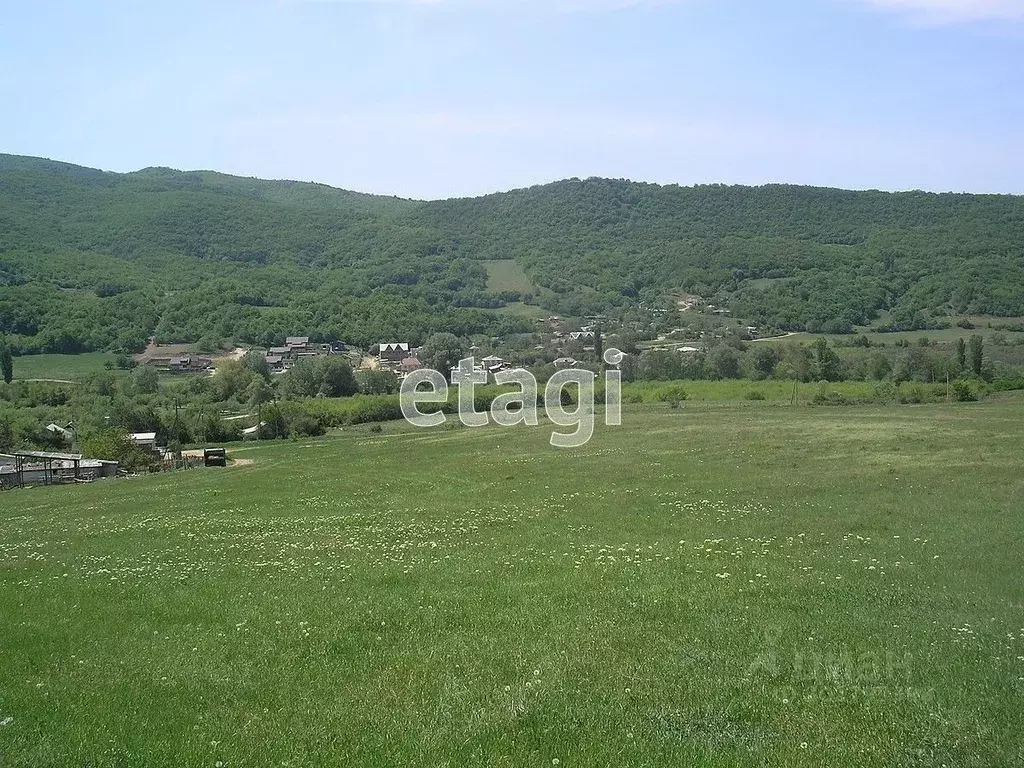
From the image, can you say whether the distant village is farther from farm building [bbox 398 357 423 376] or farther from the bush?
the bush

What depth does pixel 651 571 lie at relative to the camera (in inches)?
683

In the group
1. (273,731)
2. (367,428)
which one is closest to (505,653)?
(273,731)

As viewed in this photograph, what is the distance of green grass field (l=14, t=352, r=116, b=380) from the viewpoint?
122688 millimetres

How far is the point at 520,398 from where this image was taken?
101m

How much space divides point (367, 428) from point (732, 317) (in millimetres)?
104307

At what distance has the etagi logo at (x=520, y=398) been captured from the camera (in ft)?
268

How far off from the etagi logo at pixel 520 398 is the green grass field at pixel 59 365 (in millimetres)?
48193

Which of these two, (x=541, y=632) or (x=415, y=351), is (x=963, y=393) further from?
(x=415, y=351)

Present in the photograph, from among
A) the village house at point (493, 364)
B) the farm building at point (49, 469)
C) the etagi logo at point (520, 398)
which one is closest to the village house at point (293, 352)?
the village house at point (493, 364)

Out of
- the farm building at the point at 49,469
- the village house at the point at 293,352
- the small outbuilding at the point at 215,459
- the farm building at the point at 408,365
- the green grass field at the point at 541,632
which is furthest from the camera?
the village house at the point at 293,352

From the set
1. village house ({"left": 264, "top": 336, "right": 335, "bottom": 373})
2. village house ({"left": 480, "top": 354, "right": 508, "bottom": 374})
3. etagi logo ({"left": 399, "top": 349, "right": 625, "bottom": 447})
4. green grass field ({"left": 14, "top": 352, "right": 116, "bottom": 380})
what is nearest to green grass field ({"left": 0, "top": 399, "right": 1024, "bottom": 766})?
etagi logo ({"left": 399, "top": 349, "right": 625, "bottom": 447})

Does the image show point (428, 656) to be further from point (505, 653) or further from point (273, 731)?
point (273, 731)

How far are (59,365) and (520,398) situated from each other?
7545 centimetres

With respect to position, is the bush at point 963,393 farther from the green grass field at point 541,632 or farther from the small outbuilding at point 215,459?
the small outbuilding at point 215,459
